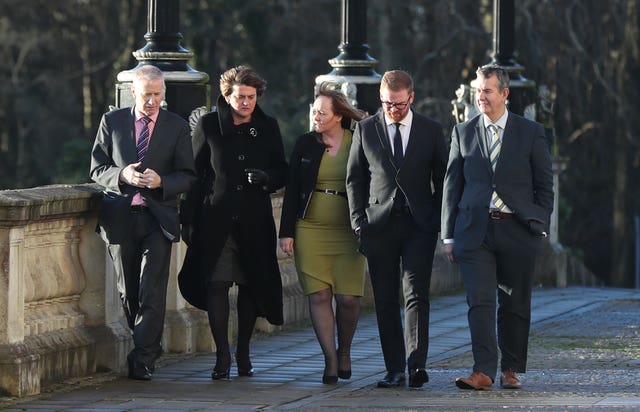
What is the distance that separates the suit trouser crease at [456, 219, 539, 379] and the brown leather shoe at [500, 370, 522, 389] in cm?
3

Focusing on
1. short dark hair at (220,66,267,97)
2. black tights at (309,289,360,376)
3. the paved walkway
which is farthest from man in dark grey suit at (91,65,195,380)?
black tights at (309,289,360,376)

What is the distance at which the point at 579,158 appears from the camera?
40344 millimetres

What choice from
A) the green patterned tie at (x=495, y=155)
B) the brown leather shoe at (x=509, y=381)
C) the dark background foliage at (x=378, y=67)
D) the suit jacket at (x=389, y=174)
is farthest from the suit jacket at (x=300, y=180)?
the dark background foliage at (x=378, y=67)

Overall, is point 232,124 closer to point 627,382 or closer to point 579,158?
point 627,382

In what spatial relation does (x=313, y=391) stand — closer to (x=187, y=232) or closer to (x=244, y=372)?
(x=244, y=372)

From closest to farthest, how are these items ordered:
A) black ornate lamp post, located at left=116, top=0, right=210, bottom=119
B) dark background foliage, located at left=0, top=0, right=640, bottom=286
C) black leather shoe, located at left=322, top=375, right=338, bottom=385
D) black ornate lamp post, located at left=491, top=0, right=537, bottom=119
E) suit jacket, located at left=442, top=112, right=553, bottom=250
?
suit jacket, located at left=442, top=112, right=553, bottom=250, black leather shoe, located at left=322, top=375, right=338, bottom=385, black ornate lamp post, located at left=116, top=0, right=210, bottom=119, black ornate lamp post, located at left=491, top=0, right=537, bottom=119, dark background foliage, located at left=0, top=0, right=640, bottom=286

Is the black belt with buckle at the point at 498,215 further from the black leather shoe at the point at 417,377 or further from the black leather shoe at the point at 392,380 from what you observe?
the black leather shoe at the point at 392,380

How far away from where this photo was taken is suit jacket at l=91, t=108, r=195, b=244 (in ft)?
35.8

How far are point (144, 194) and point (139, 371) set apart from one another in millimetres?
1033

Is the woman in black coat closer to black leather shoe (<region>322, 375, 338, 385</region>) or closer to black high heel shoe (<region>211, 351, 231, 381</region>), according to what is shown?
black high heel shoe (<region>211, 351, 231, 381</region>)

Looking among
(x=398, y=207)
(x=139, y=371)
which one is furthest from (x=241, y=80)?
(x=139, y=371)

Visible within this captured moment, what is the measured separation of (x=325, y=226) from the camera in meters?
11.1

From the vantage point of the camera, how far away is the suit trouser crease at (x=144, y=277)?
432 inches

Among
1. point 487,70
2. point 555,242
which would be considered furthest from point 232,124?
point 555,242
